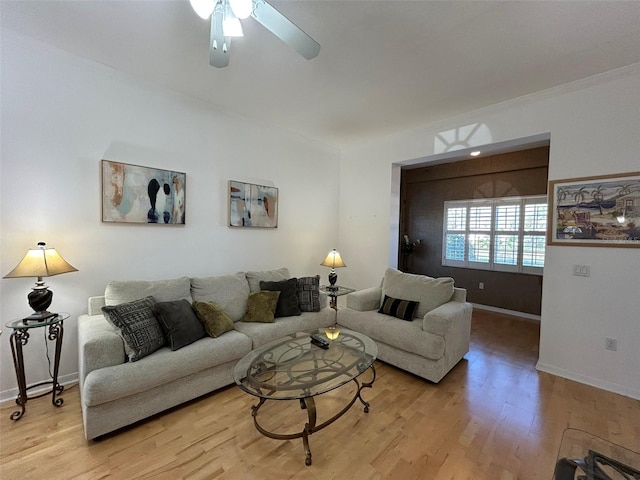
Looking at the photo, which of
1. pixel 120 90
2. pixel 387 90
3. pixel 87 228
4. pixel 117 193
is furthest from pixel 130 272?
pixel 387 90

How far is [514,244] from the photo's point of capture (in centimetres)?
474

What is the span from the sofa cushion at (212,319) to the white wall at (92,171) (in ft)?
2.62

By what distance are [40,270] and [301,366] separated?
2.06 meters

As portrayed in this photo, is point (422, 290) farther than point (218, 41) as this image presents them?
Yes

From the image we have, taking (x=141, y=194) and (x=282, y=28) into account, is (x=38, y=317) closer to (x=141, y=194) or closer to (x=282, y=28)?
(x=141, y=194)

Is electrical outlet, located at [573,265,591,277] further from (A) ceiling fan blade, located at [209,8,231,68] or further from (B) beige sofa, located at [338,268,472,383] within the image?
(A) ceiling fan blade, located at [209,8,231,68]

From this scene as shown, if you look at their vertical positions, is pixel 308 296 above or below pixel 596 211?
below

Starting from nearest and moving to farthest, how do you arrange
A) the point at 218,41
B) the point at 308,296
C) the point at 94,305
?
the point at 218,41 < the point at 94,305 < the point at 308,296

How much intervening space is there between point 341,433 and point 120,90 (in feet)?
11.5

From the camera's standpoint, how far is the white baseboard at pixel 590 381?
93.8 inches

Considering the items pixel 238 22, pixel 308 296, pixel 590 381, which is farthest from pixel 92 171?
pixel 590 381

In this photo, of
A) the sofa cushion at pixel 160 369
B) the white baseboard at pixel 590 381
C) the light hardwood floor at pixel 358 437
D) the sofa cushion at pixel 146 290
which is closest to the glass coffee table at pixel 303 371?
the light hardwood floor at pixel 358 437

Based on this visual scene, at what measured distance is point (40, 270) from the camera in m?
2.02

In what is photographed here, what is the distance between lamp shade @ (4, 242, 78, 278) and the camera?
1.98 meters
